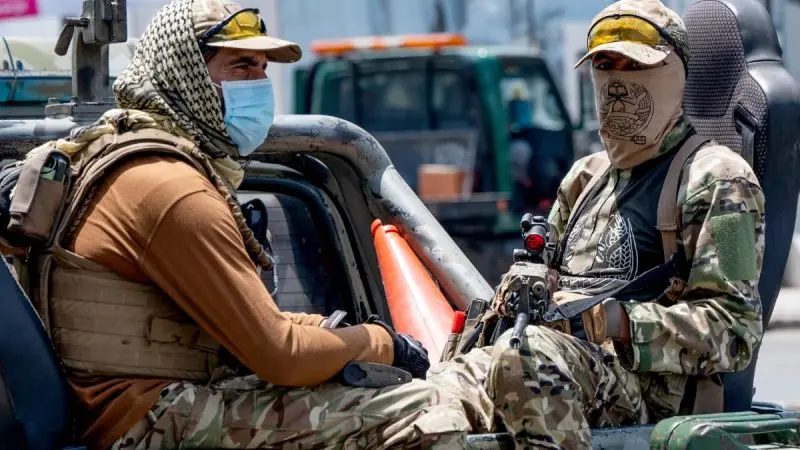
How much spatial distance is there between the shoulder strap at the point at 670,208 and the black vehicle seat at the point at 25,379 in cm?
140

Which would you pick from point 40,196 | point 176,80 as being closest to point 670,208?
point 176,80

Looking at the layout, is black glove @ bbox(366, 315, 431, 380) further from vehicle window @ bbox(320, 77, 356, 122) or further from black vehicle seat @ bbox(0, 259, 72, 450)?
vehicle window @ bbox(320, 77, 356, 122)

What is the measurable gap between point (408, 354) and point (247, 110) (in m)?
0.62

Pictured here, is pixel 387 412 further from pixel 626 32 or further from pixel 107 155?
pixel 626 32

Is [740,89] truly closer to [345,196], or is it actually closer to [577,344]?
[577,344]

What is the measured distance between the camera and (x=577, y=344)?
328cm

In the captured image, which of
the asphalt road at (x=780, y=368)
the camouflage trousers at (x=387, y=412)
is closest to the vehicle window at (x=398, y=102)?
the asphalt road at (x=780, y=368)

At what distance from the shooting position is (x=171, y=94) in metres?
3.12

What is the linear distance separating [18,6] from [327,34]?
27.5ft

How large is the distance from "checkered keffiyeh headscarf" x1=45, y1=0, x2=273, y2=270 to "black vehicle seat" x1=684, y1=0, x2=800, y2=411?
1.28 metres

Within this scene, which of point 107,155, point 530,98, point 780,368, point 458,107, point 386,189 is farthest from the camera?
point 530,98

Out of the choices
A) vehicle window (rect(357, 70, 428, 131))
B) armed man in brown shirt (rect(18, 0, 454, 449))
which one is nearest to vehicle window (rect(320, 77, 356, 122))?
vehicle window (rect(357, 70, 428, 131))

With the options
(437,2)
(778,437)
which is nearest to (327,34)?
(437,2)

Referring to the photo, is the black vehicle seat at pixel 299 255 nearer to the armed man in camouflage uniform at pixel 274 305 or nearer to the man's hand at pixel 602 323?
the armed man in camouflage uniform at pixel 274 305
